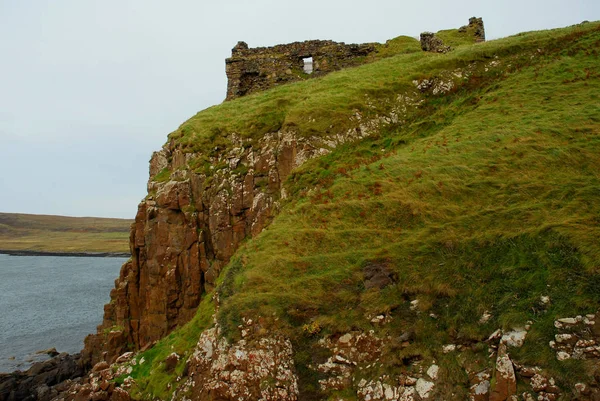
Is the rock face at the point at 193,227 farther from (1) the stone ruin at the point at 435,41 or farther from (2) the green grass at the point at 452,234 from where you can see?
(1) the stone ruin at the point at 435,41

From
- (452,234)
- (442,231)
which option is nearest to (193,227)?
(442,231)

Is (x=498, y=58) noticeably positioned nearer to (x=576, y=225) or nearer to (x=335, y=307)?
(x=576, y=225)

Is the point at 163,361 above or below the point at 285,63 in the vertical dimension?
below

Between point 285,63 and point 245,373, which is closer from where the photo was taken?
point 245,373

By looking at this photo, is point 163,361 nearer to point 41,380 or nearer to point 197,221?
point 197,221

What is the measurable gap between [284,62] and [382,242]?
92.7ft

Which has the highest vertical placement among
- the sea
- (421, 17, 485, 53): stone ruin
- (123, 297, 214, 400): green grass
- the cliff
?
(421, 17, 485, 53): stone ruin

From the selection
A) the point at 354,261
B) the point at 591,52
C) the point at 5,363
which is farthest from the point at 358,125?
→ the point at 5,363

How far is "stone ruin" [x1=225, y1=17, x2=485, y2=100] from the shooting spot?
41.9 metres

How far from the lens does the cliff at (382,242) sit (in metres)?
14.5

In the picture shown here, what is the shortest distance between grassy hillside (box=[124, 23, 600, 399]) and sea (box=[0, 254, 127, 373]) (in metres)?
28.0

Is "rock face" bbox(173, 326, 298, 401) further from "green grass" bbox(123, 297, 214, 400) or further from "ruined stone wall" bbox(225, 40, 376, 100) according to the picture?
"ruined stone wall" bbox(225, 40, 376, 100)

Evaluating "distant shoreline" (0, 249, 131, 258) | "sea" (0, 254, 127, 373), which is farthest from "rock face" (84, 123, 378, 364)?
"distant shoreline" (0, 249, 131, 258)

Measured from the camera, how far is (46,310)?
5738 centimetres
